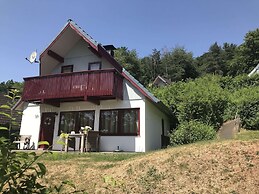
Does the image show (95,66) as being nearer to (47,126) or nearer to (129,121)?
(129,121)

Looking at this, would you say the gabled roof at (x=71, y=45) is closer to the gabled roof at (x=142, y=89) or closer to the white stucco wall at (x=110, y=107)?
the gabled roof at (x=142, y=89)

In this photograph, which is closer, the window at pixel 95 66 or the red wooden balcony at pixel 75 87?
the red wooden balcony at pixel 75 87

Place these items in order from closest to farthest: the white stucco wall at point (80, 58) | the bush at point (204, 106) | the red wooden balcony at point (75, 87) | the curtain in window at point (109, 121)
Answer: the red wooden balcony at point (75, 87) → the curtain in window at point (109, 121) → the white stucco wall at point (80, 58) → the bush at point (204, 106)

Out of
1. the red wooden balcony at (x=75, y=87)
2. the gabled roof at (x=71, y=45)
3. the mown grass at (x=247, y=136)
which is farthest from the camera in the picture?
the gabled roof at (x=71, y=45)

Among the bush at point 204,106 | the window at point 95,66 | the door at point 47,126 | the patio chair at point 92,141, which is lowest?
the patio chair at point 92,141

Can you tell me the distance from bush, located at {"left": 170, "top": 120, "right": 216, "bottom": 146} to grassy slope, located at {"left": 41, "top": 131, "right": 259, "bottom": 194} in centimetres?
525

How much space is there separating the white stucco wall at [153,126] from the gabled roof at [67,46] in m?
3.35

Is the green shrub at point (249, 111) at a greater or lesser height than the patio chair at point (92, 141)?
greater

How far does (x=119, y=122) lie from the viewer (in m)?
17.8

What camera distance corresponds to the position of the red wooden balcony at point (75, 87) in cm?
1702

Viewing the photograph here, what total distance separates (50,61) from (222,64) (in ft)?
196

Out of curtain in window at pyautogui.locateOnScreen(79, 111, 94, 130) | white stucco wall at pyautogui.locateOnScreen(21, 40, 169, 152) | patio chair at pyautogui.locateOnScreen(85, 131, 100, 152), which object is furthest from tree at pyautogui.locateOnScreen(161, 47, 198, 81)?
patio chair at pyautogui.locateOnScreen(85, 131, 100, 152)


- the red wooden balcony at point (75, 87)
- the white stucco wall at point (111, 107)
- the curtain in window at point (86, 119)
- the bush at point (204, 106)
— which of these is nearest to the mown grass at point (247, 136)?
the bush at point (204, 106)

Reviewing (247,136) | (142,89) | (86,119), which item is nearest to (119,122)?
(86,119)
